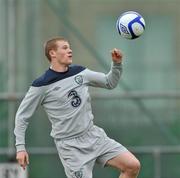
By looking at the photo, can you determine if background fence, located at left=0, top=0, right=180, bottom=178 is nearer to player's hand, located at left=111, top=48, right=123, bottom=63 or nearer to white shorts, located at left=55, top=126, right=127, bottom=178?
white shorts, located at left=55, top=126, right=127, bottom=178

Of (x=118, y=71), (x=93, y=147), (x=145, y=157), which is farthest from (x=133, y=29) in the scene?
(x=145, y=157)

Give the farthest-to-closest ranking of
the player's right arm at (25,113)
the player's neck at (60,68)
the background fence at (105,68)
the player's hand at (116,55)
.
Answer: the background fence at (105,68), the player's neck at (60,68), the player's right arm at (25,113), the player's hand at (116,55)

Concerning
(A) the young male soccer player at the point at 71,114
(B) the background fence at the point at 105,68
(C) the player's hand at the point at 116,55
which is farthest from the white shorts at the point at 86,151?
(B) the background fence at the point at 105,68

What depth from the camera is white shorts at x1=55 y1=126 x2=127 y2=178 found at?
10766mm

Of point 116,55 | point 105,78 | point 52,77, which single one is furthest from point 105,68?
point 116,55

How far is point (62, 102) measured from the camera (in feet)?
35.1

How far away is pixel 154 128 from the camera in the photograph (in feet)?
50.5

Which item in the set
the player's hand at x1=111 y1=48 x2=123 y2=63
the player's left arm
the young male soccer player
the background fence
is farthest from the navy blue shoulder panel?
the background fence

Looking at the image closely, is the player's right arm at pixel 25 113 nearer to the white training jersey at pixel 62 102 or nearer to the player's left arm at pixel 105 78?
the white training jersey at pixel 62 102

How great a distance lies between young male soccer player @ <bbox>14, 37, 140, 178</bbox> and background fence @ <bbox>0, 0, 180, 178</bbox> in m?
4.38

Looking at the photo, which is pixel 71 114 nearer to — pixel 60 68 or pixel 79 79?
pixel 79 79

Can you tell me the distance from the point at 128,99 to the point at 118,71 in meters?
4.66

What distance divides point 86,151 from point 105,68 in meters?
4.72

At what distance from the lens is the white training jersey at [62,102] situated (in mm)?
10688
